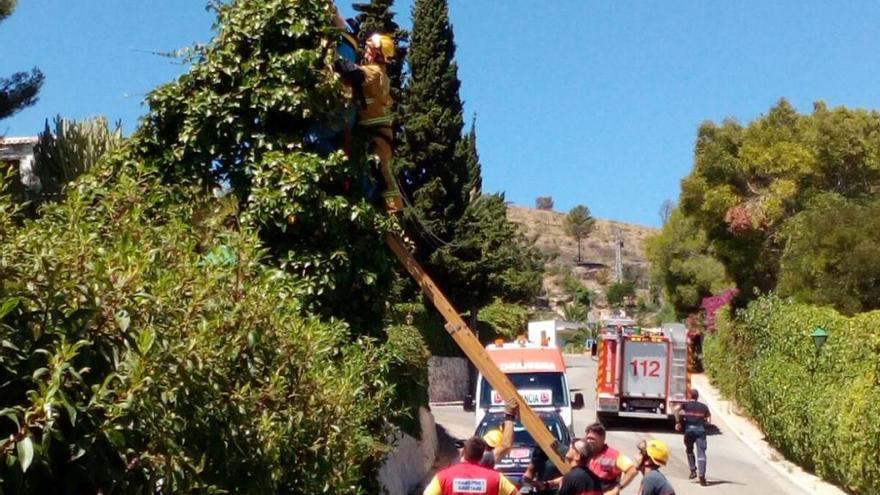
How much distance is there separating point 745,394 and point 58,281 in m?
31.7

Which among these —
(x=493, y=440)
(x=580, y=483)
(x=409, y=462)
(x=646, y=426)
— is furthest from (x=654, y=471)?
(x=646, y=426)

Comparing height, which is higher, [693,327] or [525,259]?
[525,259]

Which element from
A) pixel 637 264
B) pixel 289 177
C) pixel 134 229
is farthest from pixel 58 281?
pixel 637 264

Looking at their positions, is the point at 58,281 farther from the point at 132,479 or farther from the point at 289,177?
the point at 289,177

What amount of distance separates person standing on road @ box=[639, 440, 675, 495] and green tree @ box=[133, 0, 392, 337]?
336 centimetres

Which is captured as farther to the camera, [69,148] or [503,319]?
[503,319]

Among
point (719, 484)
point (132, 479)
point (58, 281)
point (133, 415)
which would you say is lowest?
point (719, 484)

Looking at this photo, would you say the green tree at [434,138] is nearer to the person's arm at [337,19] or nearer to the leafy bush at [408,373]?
the leafy bush at [408,373]

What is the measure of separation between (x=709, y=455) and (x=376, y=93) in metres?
19.4

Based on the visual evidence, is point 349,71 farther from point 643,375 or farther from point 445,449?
point 643,375

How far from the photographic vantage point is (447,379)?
4069 cm

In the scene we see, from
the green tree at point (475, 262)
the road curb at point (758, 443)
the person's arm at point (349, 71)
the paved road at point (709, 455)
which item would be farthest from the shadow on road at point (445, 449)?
the person's arm at point (349, 71)

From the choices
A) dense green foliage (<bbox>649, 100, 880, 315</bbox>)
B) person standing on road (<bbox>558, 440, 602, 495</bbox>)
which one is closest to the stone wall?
dense green foliage (<bbox>649, 100, 880, 315</bbox>)

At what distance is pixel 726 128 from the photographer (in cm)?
3678
